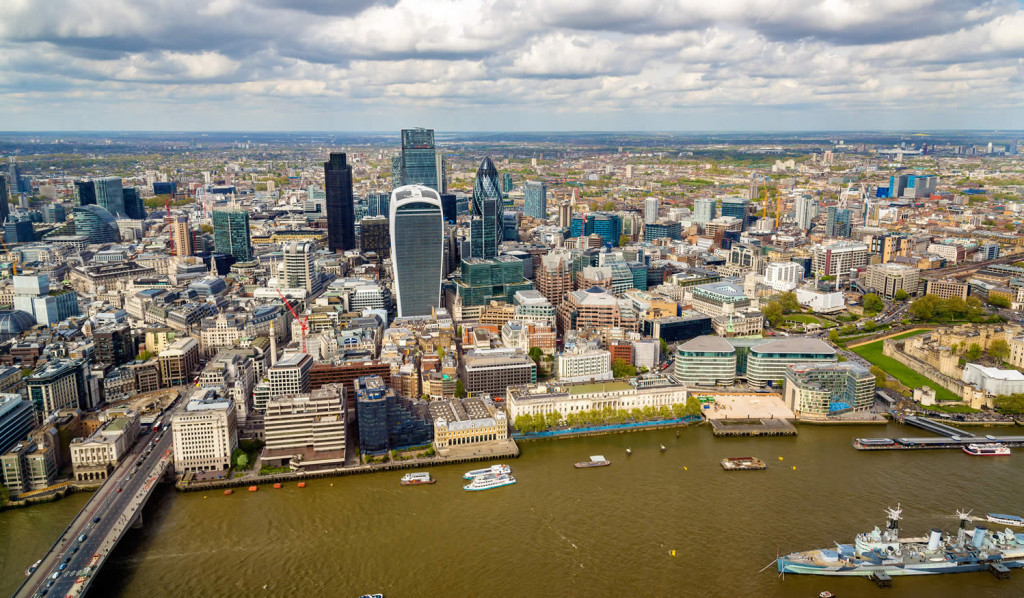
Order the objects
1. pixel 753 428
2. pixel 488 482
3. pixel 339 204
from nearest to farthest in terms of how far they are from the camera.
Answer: pixel 488 482
pixel 753 428
pixel 339 204

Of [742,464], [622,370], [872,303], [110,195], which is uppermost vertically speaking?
[110,195]

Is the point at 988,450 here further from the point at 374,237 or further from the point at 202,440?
the point at 374,237

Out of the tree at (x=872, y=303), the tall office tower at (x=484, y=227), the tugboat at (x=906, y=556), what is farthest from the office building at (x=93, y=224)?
the tugboat at (x=906, y=556)

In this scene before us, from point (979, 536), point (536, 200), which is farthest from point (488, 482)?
point (536, 200)

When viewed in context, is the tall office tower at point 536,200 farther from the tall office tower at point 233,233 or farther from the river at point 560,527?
the river at point 560,527

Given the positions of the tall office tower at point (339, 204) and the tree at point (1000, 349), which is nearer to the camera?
the tree at point (1000, 349)

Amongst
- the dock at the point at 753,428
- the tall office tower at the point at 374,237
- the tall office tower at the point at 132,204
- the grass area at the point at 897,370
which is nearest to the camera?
the dock at the point at 753,428

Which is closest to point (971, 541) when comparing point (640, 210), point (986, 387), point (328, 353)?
point (986, 387)
